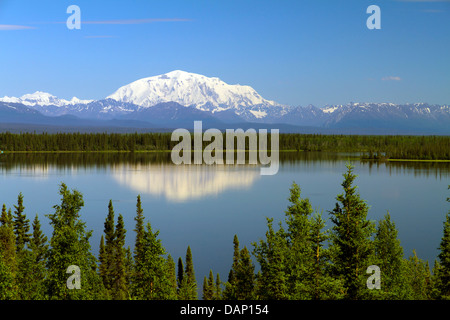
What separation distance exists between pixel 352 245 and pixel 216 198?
318ft

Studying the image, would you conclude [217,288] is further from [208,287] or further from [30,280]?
[30,280]

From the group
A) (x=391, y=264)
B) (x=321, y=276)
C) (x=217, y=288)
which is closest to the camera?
(x=321, y=276)

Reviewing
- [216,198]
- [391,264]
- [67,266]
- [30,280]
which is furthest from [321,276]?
[216,198]

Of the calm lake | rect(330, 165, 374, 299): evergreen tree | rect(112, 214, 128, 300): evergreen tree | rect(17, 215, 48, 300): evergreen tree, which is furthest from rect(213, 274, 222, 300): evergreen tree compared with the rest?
rect(330, 165, 374, 299): evergreen tree

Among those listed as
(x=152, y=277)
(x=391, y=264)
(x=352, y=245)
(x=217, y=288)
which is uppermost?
(x=352, y=245)

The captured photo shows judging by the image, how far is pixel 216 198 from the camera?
125312 millimetres

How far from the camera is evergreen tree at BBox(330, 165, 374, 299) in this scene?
2894 cm

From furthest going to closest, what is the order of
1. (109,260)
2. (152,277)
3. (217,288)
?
(109,260) < (217,288) < (152,277)

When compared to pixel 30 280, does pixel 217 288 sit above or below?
below

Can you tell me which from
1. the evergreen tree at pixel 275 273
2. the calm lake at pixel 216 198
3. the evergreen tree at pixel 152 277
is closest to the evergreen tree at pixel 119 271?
the calm lake at pixel 216 198

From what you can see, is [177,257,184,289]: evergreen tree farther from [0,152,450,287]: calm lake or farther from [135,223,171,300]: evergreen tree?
[135,223,171,300]: evergreen tree

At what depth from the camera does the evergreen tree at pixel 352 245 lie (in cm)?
2894

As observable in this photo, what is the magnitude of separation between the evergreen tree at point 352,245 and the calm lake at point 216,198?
33984 mm
